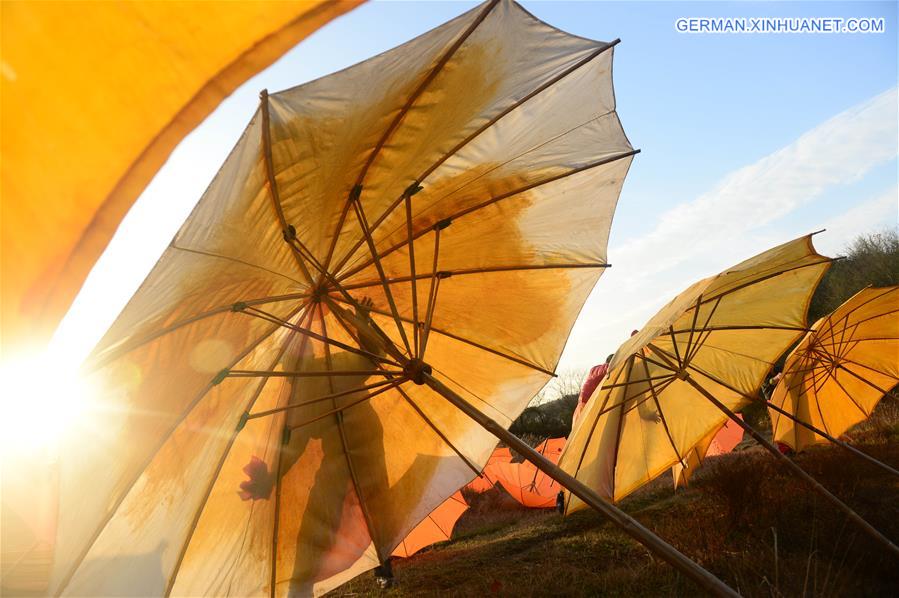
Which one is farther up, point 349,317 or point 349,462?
point 349,317

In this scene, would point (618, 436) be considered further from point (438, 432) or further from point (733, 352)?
point (438, 432)

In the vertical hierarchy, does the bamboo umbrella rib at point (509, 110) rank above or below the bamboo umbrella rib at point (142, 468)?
above

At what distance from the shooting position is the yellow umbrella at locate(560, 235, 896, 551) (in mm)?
6402

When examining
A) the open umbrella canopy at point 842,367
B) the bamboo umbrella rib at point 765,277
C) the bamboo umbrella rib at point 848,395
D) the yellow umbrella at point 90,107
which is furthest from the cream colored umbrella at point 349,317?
the bamboo umbrella rib at point 848,395

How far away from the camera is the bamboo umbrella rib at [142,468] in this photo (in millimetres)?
3232

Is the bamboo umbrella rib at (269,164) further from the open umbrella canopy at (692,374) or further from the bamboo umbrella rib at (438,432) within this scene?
the open umbrella canopy at (692,374)

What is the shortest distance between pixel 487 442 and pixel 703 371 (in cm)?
314

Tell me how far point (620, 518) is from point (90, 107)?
3293 mm

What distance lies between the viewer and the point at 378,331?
425 centimetres

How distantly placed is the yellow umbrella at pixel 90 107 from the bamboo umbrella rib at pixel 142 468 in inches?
113


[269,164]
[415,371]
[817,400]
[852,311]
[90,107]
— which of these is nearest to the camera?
[90,107]

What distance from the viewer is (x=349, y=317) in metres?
4.36

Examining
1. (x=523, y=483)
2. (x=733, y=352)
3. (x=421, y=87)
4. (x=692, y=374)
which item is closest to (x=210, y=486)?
(x=421, y=87)

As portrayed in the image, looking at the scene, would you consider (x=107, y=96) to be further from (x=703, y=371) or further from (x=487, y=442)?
(x=703, y=371)
